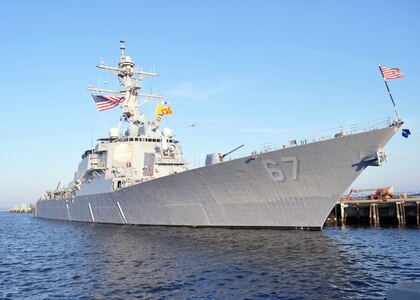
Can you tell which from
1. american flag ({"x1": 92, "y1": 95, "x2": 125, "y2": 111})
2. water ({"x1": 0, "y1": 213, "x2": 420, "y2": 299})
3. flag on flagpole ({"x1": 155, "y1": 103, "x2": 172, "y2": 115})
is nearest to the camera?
water ({"x1": 0, "y1": 213, "x2": 420, "y2": 299})

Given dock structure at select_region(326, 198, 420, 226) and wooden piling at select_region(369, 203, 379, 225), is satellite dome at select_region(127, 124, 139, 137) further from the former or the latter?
wooden piling at select_region(369, 203, 379, 225)

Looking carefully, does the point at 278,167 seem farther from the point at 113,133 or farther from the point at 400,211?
the point at 113,133

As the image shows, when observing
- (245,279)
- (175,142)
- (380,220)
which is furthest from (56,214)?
(245,279)

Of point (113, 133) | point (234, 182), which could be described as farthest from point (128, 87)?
point (234, 182)

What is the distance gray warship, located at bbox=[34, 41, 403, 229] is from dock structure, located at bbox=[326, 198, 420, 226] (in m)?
9.49

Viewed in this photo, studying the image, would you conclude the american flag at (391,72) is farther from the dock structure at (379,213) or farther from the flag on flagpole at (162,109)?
the flag on flagpole at (162,109)

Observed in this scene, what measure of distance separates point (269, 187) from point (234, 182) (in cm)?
178

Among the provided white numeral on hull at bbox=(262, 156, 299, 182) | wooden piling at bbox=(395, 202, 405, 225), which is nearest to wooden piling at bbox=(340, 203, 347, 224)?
wooden piling at bbox=(395, 202, 405, 225)

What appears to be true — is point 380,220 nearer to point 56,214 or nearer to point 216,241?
point 216,241

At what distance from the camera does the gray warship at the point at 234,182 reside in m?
15.1

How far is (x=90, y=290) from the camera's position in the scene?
962 centimetres

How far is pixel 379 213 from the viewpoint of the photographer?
974 inches

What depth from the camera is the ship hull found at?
1505 cm

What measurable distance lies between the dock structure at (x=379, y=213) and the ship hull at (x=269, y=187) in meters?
9.62
